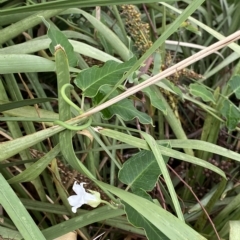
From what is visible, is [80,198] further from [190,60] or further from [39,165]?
[190,60]

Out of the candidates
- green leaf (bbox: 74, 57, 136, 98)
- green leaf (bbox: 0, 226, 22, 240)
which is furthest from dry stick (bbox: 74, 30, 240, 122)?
green leaf (bbox: 0, 226, 22, 240)

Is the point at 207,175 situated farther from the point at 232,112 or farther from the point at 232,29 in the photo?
the point at 232,29

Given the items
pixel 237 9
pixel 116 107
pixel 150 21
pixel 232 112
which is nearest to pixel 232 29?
pixel 237 9

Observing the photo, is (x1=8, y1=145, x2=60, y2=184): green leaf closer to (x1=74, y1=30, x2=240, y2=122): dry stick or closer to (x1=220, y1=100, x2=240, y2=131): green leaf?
(x1=74, y1=30, x2=240, y2=122): dry stick

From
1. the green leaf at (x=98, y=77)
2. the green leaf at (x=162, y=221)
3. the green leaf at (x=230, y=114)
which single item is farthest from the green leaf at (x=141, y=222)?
the green leaf at (x=230, y=114)

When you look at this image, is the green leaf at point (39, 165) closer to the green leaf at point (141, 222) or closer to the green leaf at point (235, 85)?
the green leaf at point (141, 222)

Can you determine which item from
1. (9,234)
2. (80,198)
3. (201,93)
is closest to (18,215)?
(80,198)
